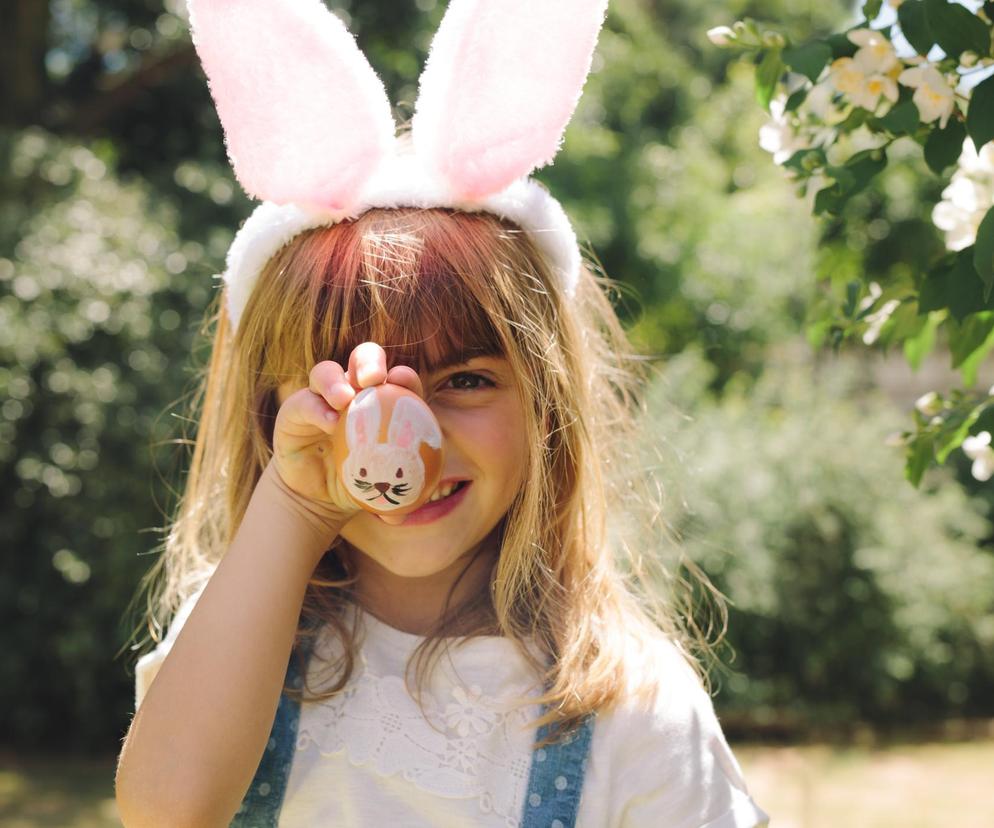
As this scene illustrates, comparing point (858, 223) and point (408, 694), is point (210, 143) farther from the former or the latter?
point (408, 694)

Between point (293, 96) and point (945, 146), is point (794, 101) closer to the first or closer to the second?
point (945, 146)

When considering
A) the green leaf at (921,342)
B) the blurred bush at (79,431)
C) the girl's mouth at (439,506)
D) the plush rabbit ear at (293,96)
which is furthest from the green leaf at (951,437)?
the blurred bush at (79,431)

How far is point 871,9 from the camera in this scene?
4.69ft

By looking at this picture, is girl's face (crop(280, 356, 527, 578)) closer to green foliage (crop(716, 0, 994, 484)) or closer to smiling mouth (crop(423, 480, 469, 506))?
smiling mouth (crop(423, 480, 469, 506))

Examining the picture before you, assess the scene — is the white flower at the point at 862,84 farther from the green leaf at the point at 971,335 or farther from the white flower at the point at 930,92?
the green leaf at the point at 971,335

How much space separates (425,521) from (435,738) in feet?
1.07

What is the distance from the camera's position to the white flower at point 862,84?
1465 mm

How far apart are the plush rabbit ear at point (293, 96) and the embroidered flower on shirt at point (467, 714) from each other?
0.74 metres

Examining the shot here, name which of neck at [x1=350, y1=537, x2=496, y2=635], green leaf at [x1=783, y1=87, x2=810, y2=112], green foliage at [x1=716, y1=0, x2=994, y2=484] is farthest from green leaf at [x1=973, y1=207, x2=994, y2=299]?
neck at [x1=350, y1=537, x2=496, y2=635]

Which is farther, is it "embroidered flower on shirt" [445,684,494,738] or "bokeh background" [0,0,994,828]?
"bokeh background" [0,0,994,828]

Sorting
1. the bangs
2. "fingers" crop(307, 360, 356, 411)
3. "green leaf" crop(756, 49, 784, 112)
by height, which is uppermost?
"green leaf" crop(756, 49, 784, 112)

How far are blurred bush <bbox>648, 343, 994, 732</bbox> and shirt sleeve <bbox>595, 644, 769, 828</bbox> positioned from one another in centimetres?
447

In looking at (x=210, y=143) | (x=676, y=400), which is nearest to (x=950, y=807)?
(x=676, y=400)

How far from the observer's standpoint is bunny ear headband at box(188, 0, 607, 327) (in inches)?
62.3
